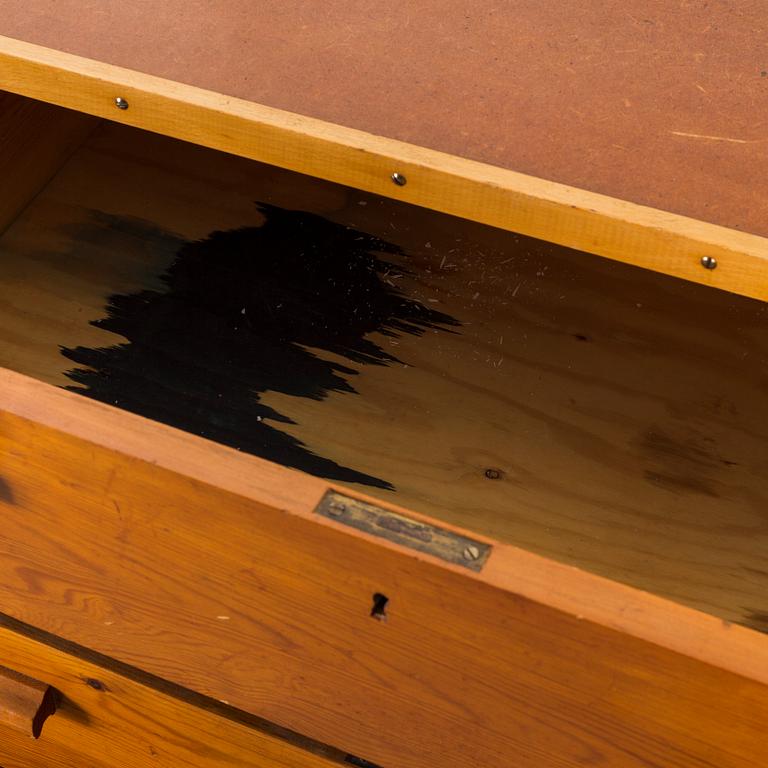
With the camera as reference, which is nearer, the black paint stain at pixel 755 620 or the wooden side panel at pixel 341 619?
the wooden side panel at pixel 341 619

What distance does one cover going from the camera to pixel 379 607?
52cm

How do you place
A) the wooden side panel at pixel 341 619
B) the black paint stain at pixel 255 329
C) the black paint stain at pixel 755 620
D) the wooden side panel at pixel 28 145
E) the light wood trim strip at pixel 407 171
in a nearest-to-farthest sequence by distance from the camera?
the wooden side panel at pixel 341 619
the light wood trim strip at pixel 407 171
the black paint stain at pixel 755 620
the black paint stain at pixel 255 329
the wooden side panel at pixel 28 145

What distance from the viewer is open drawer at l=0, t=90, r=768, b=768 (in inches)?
18.9

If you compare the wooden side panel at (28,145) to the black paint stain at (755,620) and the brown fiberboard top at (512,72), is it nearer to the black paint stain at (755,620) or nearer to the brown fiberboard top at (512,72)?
the brown fiberboard top at (512,72)

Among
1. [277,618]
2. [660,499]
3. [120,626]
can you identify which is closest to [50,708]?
[120,626]

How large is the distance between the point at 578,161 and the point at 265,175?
0.45m

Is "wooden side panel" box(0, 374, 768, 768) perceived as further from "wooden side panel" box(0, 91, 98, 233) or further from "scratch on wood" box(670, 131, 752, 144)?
"wooden side panel" box(0, 91, 98, 233)

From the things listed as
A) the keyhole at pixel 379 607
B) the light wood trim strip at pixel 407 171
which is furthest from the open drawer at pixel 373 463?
the light wood trim strip at pixel 407 171

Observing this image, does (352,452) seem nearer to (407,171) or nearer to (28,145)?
(407,171)

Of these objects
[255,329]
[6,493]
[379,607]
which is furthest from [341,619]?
[255,329]

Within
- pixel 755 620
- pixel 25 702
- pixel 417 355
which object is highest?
pixel 417 355

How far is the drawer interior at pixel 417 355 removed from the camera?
2.60ft

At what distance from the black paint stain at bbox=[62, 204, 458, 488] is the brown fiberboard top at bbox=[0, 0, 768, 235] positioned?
25cm

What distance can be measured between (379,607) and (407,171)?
Result: 0.25m
